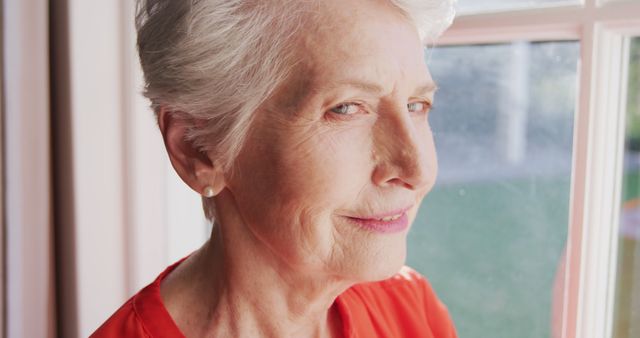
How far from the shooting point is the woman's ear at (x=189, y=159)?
108cm

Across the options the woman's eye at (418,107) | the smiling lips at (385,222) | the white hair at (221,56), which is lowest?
the smiling lips at (385,222)

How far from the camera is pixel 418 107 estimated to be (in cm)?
111

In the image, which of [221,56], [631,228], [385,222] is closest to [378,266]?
[385,222]

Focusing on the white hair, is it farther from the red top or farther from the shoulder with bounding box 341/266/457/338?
the shoulder with bounding box 341/266/457/338

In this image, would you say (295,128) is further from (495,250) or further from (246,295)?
(495,250)

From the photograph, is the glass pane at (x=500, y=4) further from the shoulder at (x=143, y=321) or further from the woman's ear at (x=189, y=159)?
the shoulder at (x=143, y=321)

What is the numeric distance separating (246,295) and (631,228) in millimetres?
892

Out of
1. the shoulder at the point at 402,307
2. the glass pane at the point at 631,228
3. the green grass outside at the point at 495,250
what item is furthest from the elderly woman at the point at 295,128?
the green grass outside at the point at 495,250

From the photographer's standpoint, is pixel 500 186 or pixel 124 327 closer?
pixel 124 327

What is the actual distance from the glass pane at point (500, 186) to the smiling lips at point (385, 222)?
566 mm

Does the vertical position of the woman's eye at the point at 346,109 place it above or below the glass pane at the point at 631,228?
above

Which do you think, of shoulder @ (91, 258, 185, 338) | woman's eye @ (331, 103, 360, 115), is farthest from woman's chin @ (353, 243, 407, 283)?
shoulder @ (91, 258, 185, 338)

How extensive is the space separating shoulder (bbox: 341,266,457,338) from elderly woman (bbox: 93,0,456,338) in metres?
0.21

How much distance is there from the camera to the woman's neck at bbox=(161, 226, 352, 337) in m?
1.14
